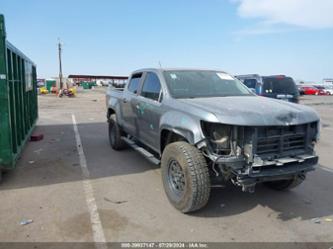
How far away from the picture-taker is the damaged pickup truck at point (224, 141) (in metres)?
3.81

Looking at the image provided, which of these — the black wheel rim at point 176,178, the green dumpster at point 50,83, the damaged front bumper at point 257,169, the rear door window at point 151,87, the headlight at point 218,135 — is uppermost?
the green dumpster at point 50,83

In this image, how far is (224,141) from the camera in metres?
3.94

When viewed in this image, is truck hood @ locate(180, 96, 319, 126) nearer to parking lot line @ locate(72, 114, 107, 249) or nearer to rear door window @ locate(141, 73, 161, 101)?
rear door window @ locate(141, 73, 161, 101)

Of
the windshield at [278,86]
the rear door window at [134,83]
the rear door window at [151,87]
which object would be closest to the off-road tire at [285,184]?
the rear door window at [151,87]

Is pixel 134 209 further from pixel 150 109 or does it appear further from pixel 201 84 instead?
pixel 201 84

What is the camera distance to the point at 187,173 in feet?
13.3

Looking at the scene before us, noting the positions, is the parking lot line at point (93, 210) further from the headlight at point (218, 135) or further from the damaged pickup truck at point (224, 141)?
the headlight at point (218, 135)

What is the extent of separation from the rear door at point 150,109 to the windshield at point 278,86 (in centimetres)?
654

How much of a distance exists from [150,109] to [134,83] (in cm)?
143

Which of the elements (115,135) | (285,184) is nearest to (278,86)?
(115,135)

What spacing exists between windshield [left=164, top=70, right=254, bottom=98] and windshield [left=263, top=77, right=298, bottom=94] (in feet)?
19.4

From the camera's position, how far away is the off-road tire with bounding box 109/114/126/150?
301 inches

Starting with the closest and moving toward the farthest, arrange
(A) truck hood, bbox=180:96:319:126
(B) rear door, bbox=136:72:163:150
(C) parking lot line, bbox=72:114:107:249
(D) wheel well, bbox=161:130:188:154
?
(C) parking lot line, bbox=72:114:107:249 → (A) truck hood, bbox=180:96:319:126 → (D) wheel well, bbox=161:130:188:154 → (B) rear door, bbox=136:72:163:150

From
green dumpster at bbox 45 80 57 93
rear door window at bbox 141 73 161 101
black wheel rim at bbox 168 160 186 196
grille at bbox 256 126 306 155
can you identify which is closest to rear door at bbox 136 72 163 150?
rear door window at bbox 141 73 161 101
